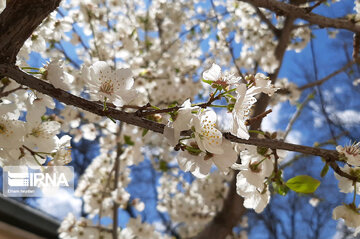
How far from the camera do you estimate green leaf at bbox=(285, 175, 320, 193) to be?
1.85 feet

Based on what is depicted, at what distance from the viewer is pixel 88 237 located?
1593 millimetres

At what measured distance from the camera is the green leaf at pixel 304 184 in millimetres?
564

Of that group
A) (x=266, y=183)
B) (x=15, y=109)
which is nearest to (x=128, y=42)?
(x=15, y=109)

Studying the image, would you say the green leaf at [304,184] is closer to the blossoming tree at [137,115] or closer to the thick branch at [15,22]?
the blossoming tree at [137,115]

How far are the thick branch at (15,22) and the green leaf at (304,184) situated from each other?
52cm

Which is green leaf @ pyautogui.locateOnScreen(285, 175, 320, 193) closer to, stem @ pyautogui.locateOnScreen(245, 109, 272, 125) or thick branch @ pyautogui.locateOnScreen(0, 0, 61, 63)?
stem @ pyautogui.locateOnScreen(245, 109, 272, 125)

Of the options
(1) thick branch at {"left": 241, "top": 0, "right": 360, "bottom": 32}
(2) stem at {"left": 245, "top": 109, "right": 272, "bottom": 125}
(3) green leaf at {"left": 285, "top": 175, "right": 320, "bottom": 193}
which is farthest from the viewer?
(1) thick branch at {"left": 241, "top": 0, "right": 360, "bottom": 32}

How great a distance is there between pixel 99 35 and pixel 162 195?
1820 mm

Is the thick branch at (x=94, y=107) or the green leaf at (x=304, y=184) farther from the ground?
the thick branch at (x=94, y=107)

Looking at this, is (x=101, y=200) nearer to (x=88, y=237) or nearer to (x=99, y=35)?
(x=88, y=237)

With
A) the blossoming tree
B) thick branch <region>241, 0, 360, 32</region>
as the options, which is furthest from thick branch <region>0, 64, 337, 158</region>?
thick branch <region>241, 0, 360, 32</region>

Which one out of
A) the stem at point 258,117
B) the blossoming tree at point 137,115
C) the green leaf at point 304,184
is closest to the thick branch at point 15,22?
the blossoming tree at point 137,115

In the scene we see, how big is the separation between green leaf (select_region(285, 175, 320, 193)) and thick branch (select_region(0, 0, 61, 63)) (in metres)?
0.52

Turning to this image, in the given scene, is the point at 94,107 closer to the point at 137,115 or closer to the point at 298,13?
the point at 137,115
